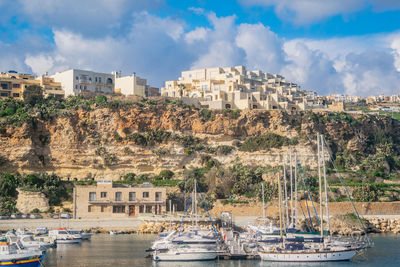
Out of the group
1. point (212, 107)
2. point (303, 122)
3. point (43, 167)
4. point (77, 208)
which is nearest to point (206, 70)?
point (212, 107)

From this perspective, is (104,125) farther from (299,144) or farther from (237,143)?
(299,144)

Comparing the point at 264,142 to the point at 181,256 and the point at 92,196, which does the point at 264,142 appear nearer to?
the point at 92,196

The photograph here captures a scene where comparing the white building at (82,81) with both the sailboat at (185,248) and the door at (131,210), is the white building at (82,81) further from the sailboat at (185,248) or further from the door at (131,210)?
the sailboat at (185,248)

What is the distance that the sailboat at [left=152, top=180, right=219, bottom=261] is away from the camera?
1540 inches

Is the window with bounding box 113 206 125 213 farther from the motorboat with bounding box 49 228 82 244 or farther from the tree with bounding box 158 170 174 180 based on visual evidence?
the tree with bounding box 158 170 174 180

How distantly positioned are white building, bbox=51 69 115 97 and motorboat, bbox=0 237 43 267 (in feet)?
150

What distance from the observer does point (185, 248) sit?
39281 millimetres

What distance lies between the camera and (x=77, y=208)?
57.8 m

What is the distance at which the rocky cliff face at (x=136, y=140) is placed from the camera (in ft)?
222

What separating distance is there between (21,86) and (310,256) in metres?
53.3

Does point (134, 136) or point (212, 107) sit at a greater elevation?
point (212, 107)

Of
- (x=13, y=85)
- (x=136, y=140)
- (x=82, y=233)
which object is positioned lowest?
(x=82, y=233)

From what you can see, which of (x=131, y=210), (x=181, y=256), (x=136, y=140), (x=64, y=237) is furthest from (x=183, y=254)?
(x=136, y=140)

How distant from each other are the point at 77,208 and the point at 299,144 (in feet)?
103
